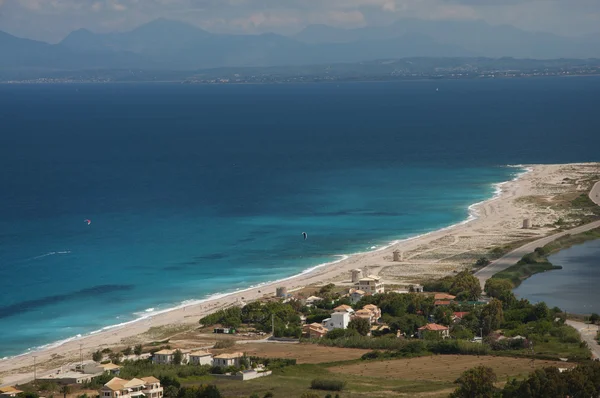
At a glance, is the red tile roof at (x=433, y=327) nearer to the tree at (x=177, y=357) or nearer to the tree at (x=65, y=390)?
the tree at (x=177, y=357)

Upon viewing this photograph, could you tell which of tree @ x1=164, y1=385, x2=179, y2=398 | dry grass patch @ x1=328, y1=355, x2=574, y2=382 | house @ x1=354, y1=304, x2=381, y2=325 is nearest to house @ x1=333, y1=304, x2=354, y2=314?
house @ x1=354, y1=304, x2=381, y2=325

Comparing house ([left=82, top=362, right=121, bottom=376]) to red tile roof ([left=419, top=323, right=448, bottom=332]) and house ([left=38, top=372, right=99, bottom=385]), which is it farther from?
red tile roof ([left=419, top=323, right=448, bottom=332])

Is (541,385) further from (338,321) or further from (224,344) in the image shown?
(224,344)

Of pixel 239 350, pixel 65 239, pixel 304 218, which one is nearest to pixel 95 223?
pixel 65 239

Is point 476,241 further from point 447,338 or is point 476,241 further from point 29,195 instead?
point 29,195

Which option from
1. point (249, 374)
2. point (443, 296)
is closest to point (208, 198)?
point (443, 296)

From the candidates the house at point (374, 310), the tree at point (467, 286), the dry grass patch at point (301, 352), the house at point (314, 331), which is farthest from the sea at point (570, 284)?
the dry grass patch at point (301, 352)
